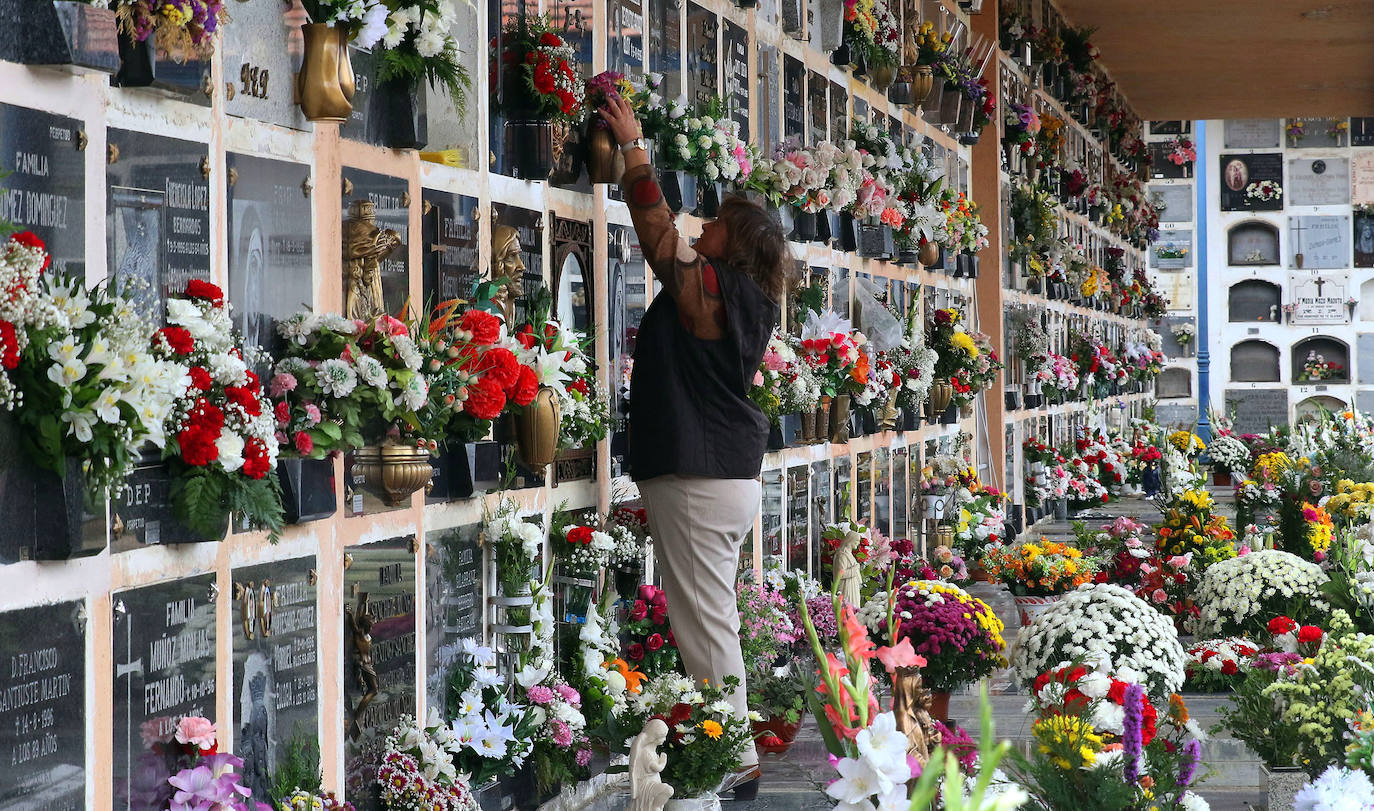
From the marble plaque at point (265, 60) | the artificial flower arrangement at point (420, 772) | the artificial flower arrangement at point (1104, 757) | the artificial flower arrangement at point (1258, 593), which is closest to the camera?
the artificial flower arrangement at point (1104, 757)

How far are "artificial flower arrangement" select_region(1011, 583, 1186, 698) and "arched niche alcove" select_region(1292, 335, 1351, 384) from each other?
67.2 ft

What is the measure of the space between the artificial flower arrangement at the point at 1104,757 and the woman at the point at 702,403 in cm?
112

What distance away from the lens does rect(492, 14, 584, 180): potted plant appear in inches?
Result: 171

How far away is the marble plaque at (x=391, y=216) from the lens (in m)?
3.69

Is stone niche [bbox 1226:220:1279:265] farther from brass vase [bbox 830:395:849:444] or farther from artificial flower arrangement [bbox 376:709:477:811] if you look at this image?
artificial flower arrangement [bbox 376:709:477:811]

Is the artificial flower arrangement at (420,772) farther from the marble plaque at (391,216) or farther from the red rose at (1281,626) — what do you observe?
the red rose at (1281,626)

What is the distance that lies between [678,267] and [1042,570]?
4.94 meters

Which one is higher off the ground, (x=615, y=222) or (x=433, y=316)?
(x=615, y=222)

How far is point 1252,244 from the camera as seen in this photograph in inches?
976

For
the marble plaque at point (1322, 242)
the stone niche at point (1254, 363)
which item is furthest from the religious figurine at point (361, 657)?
the marble plaque at point (1322, 242)

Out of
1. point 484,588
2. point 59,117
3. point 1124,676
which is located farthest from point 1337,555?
point 59,117

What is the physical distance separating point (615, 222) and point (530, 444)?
1279 millimetres

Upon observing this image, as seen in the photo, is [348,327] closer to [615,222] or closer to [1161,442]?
[615,222]

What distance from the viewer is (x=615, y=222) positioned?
206 inches
